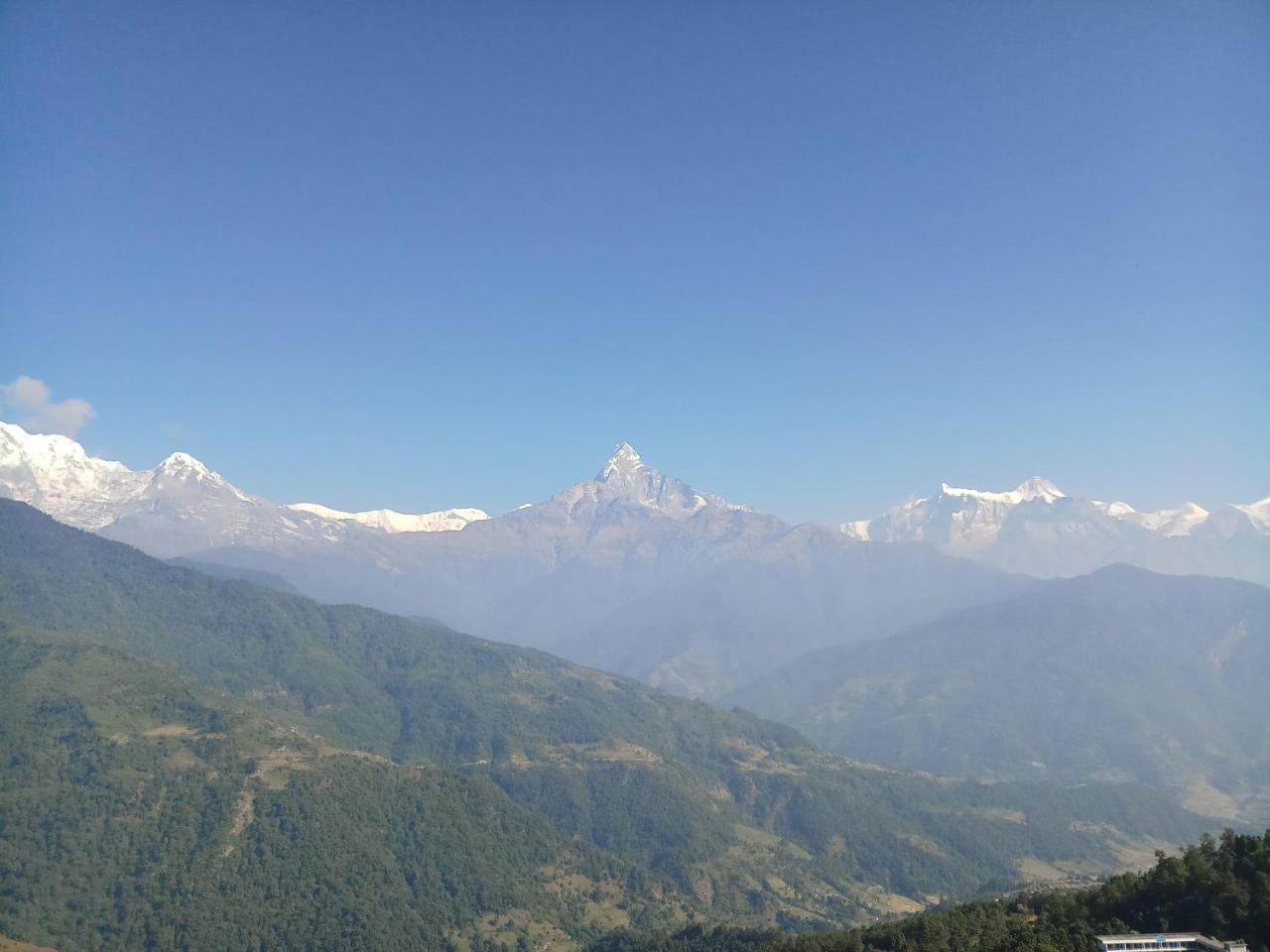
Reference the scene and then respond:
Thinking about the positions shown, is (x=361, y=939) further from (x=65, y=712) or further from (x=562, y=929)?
(x=65, y=712)

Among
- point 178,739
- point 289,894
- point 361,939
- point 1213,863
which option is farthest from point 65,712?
point 1213,863

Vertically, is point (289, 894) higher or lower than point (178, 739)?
lower

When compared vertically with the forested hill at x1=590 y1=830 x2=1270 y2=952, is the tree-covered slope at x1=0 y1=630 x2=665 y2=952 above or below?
below

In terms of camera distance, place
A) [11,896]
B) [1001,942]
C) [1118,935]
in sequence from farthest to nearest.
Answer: [11,896] < [1001,942] < [1118,935]

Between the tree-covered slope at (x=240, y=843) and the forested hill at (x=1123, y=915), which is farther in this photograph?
the tree-covered slope at (x=240, y=843)

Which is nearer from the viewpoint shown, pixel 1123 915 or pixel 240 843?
pixel 1123 915

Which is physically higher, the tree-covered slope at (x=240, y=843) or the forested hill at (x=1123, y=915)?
the forested hill at (x=1123, y=915)

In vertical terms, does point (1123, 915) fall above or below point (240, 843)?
above

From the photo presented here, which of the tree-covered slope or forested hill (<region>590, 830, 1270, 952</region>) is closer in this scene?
forested hill (<region>590, 830, 1270, 952</region>)
